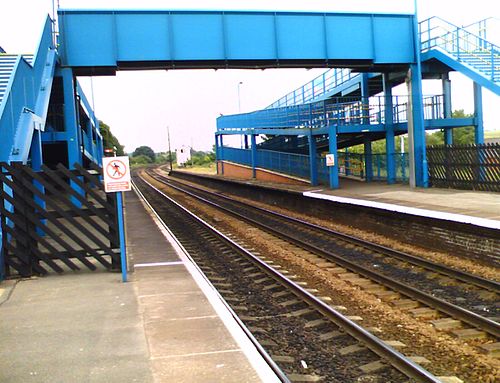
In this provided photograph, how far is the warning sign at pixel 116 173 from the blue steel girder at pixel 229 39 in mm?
15278

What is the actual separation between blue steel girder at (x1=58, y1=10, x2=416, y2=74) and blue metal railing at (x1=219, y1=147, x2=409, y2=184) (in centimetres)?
543

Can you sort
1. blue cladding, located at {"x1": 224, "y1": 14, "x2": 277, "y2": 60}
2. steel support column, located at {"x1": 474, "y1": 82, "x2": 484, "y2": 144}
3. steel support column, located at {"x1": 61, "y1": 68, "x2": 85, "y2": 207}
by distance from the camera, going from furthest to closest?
steel support column, located at {"x1": 474, "y1": 82, "x2": 484, "y2": 144} → blue cladding, located at {"x1": 224, "y1": 14, "x2": 277, "y2": 60} → steel support column, located at {"x1": 61, "y1": 68, "x2": 85, "y2": 207}

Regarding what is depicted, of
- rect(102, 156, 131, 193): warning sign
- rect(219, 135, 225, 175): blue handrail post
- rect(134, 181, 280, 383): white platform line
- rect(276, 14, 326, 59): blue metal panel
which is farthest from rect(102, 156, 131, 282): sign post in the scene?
rect(219, 135, 225, 175): blue handrail post

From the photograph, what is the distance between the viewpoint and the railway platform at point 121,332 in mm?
4781

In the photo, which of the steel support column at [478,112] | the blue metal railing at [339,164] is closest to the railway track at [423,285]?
the blue metal railing at [339,164]

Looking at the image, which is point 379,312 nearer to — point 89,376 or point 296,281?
point 296,281

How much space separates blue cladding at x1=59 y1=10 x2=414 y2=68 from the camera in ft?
74.0

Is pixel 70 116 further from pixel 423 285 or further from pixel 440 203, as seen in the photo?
pixel 423 285

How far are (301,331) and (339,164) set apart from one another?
27539 mm

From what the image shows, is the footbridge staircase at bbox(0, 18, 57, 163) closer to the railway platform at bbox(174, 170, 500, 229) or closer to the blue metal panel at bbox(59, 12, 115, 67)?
the blue metal panel at bbox(59, 12, 115, 67)

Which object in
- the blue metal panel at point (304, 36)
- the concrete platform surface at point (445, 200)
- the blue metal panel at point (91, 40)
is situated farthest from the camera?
the blue metal panel at point (304, 36)

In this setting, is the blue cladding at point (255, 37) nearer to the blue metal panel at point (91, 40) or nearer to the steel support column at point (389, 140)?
the blue metal panel at point (91, 40)

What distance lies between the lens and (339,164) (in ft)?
111

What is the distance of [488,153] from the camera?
19.6 meters
